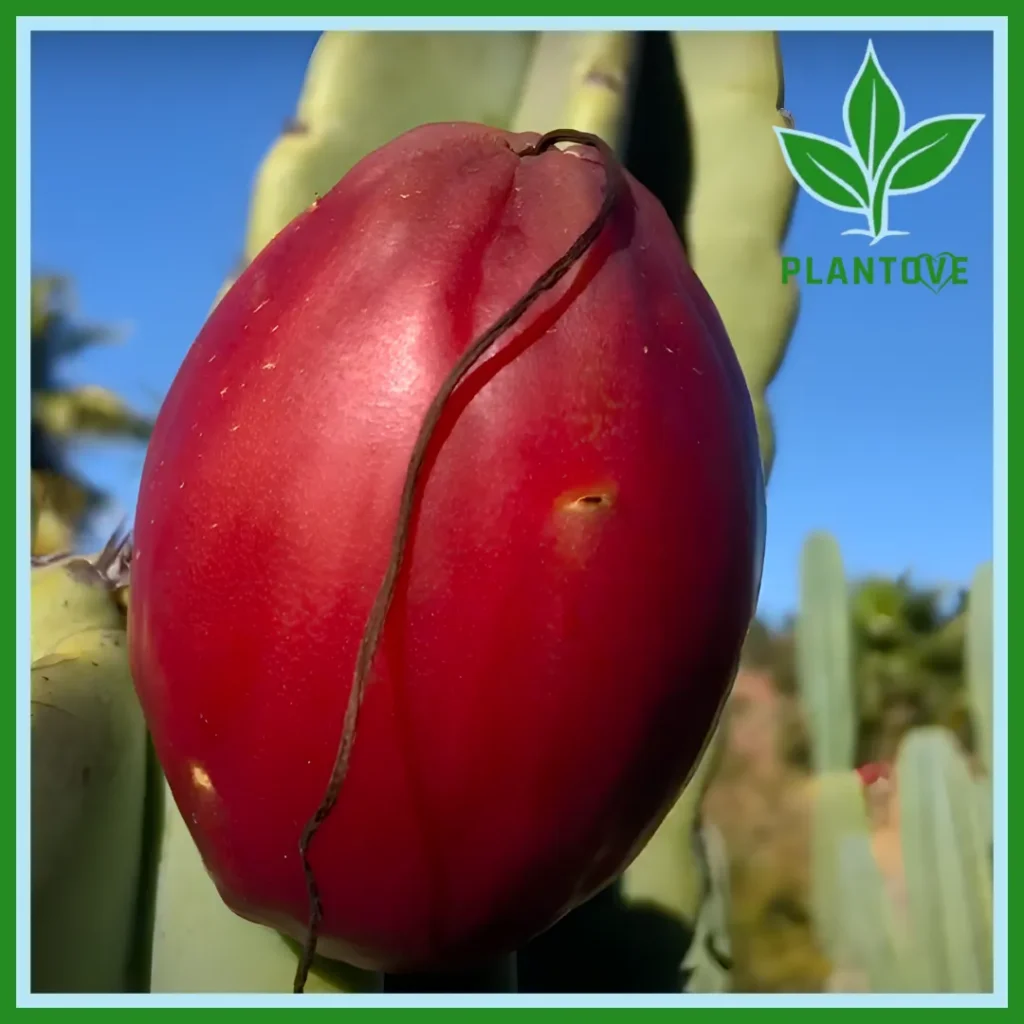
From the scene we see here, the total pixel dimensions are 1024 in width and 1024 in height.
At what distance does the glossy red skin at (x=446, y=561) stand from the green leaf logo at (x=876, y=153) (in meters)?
0.19

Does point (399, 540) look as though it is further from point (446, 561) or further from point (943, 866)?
point (943, 866)

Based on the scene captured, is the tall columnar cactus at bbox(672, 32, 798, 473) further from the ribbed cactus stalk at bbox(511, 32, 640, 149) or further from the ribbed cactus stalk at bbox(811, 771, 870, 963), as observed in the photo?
the ribbed cactus stalk at bbox(811, 771, 870, 963)

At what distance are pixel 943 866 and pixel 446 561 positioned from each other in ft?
1.17

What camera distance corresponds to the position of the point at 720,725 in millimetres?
487

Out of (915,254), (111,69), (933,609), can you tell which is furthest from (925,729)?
(111,69)

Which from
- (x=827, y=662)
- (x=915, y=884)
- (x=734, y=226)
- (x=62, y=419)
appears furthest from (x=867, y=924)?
(x=62, y=419)

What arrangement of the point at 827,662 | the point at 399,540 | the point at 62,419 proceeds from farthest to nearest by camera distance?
the point at 827,662 → the point at 62,419 → the point at 399,540

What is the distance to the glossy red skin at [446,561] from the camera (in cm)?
25

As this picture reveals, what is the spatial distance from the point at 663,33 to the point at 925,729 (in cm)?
35

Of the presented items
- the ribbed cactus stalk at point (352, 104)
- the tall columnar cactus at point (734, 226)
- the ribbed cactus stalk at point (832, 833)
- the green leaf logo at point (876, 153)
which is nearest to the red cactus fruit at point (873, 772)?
the ribbed cactus stalk at point (832, 833)

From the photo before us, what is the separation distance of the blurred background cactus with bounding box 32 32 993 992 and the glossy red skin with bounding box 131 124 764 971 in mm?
102

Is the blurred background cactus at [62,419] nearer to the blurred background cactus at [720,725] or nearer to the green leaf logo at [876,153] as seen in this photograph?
the blurred background cactus at [720,725]

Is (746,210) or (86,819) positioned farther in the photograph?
(746,210)

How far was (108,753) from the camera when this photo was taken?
37 centimetres
